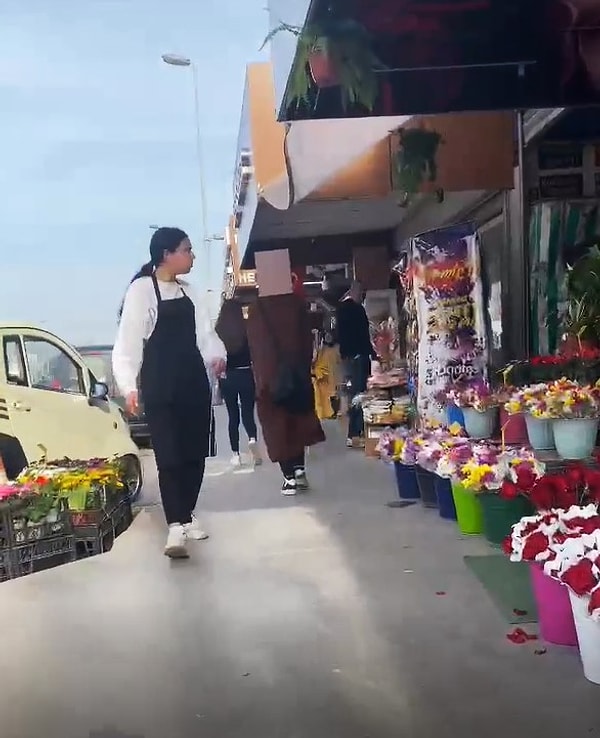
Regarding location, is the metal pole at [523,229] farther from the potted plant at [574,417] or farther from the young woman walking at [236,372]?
the young woman walking at [236,372]

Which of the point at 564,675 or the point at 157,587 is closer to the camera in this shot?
the point at 564,675

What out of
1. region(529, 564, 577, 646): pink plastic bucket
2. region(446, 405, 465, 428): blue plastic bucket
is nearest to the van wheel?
region(446, 405, 465, 428): blue plastic bucket

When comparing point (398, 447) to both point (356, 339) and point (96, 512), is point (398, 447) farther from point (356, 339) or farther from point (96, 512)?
point (356, 339)

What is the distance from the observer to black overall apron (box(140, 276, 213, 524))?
4.21 meters

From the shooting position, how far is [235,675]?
2777 mm

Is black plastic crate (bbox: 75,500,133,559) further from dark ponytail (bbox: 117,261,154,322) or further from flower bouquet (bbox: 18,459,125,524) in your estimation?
dark ponytail (bbox: 117,261,154,322)

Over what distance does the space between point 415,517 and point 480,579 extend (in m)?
1.22

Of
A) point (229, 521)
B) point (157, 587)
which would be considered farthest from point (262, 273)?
point (157, 587)

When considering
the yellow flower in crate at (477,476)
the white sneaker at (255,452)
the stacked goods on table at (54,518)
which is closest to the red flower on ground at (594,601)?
the yellow flower in crate at (477,476)

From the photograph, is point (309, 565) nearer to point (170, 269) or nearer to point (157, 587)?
point (157, 587)

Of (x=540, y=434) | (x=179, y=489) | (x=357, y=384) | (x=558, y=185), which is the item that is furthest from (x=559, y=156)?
(x=357, y=384)

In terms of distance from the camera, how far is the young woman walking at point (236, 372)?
24.6 ft

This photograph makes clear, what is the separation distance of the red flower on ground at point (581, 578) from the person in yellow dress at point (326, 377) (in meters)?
8.56

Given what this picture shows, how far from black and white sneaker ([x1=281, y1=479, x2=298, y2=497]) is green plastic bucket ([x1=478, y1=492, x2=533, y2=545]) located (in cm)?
201
